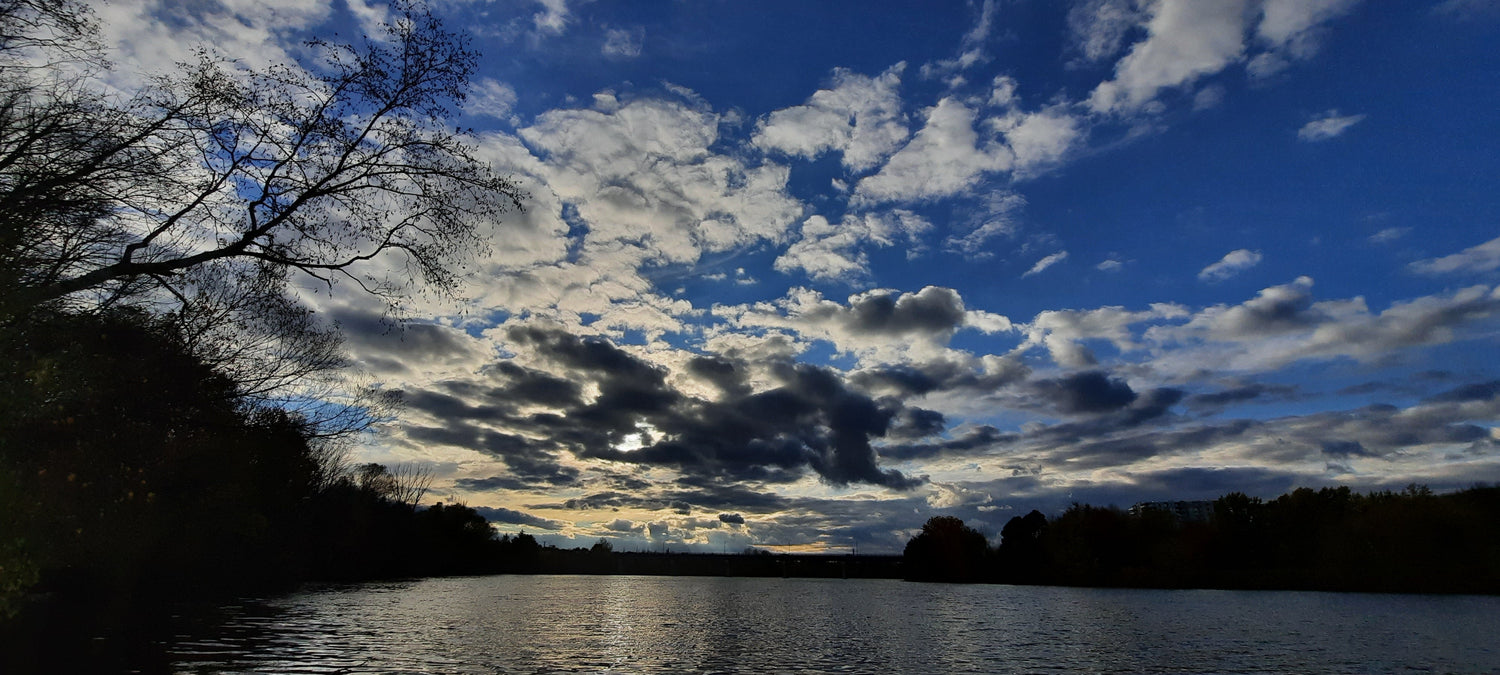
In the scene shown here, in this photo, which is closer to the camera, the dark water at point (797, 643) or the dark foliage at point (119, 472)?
the dark foliage at point (119, 472)

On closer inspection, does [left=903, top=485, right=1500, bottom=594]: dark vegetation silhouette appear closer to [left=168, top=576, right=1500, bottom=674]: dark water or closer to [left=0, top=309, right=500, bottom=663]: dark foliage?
[left=168, top=576, right=1500, bottom=674]: dark water

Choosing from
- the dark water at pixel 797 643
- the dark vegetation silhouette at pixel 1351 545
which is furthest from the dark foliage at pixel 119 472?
the dark vegetation silhouette at pixel 1351 545

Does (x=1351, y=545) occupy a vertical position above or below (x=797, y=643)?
above

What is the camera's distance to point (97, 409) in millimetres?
35250

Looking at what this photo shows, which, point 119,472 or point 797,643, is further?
point 797,643

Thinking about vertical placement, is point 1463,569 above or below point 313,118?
below

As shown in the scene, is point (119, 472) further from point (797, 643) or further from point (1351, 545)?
point (1351, 545)

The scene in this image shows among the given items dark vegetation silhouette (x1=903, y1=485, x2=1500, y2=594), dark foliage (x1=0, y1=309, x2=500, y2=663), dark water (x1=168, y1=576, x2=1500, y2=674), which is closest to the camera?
dark foliage (x1=0, y1=309, x2=500, y2=663)

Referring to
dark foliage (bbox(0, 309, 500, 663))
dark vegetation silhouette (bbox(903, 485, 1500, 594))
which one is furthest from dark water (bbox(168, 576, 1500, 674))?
dark vegetation silhouette (bbox(903, 485, 1500, 594))

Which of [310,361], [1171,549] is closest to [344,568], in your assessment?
[310,361]

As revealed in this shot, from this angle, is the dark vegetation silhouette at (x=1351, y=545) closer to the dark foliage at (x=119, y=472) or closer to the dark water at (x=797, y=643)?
the dark water at (x=797, y=643)

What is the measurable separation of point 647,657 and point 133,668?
2000cm

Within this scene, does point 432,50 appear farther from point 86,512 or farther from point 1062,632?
point 1062,632

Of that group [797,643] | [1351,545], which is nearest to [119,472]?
[797,643]
